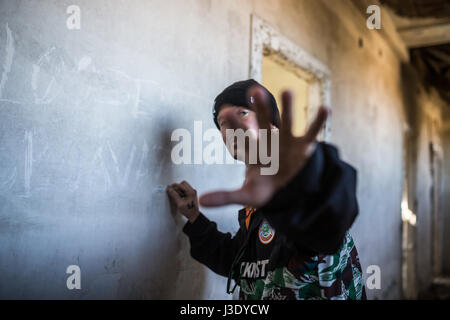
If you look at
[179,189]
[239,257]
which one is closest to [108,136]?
[179,189]

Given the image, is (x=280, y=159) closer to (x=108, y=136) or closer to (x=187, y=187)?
(x=108, y=136)

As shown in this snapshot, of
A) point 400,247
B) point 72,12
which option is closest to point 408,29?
point 400,247

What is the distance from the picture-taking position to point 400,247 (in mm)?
5676

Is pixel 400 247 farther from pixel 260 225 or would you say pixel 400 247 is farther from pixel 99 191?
pixel 99 191

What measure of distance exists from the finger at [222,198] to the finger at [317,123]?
18cm

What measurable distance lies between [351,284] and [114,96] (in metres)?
1.06

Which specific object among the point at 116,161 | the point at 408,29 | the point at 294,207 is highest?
the point at 408,29

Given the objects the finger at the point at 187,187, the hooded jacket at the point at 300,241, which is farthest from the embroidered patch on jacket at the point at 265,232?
the finger at the point at 187,187

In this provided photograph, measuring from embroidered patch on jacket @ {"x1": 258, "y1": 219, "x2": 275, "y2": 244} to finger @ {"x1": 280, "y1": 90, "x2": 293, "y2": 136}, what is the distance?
60 centimetres

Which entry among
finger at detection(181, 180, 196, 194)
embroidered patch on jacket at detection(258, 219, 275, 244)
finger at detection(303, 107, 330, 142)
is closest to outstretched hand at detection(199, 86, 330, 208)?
finger at detection(303, 107, 330, 142)

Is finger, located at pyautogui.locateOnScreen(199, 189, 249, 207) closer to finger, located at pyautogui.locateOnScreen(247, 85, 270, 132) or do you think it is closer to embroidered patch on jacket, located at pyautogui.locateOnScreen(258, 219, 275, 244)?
finger, located at pyautogui.locateOnScreen(247, 85, 270, 132)

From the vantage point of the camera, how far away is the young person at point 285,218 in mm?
848

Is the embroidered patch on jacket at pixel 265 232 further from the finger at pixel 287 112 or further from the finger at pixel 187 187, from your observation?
the finger at pixel 287 112

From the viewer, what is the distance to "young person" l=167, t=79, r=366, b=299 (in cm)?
85
